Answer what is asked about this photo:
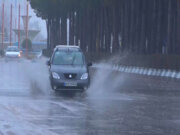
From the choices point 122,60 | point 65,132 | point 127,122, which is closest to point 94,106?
point 127,122

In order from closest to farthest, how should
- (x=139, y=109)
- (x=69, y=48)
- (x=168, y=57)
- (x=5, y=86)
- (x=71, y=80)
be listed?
(x=139, y=109) < (x=71, y=80) < (x=69, y=48) < (x=5, y=86) < (x=168, y=57)

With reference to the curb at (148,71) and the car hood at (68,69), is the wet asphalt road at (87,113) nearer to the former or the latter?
the car hood at (68,69)

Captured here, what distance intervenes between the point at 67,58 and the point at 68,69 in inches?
49.2

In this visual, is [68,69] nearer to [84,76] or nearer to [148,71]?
[84,76]

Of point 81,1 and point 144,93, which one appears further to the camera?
point 81,1

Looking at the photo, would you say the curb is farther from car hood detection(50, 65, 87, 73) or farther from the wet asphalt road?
car hood detection(50, 65, 87, 73)

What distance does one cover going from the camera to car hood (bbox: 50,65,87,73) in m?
22.8

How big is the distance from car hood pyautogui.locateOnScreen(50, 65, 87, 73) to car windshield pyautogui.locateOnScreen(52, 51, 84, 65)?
1.62 ft

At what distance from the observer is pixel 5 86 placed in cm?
2662

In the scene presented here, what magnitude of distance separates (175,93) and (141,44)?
1188 inches

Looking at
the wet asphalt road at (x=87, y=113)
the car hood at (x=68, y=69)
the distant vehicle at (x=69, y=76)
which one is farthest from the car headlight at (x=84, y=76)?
the wet asphalt road at (x=87, y=113)

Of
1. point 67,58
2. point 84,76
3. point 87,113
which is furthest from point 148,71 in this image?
point 87,113

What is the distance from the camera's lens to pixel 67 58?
24.1m

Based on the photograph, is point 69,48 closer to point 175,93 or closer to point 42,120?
point 175,93
